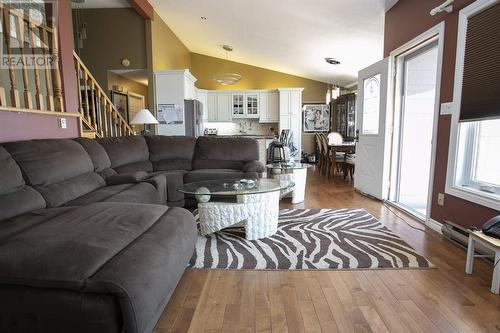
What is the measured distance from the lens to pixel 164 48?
6438mm

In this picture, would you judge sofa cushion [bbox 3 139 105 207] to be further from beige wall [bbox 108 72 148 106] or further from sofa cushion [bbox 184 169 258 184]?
beige wall [bbox 108 72 148 106]

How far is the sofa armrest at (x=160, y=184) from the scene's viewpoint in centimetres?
294

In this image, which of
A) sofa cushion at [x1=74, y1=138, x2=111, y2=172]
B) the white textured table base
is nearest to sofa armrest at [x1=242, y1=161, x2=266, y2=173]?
the white textured table base

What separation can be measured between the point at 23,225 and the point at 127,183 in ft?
4.15

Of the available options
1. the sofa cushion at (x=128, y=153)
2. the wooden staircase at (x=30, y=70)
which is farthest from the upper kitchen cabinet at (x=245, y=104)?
the wooden staircase at (x=30, y=70)

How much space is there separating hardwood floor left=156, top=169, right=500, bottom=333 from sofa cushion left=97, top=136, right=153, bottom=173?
1.93 metres

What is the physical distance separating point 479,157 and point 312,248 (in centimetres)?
171

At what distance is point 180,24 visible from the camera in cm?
638

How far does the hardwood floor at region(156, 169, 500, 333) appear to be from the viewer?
1494mm

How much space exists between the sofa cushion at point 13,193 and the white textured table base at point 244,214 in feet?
4.01

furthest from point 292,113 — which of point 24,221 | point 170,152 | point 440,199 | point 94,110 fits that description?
point 24,221

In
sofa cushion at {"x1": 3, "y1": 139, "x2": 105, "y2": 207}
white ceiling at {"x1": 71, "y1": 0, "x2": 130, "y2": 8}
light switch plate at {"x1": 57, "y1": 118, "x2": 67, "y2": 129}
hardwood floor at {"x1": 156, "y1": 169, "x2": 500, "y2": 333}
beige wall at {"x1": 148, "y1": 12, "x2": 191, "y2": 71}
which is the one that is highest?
white ceiling at {"x1": 71, "y1": 0, "x2": 130, "y2": 8}

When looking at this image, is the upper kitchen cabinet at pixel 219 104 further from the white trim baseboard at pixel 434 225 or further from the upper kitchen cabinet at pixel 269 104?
the white trim baseboard at pixel 434 225

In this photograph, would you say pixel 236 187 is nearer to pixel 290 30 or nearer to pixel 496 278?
pixel 496 278
